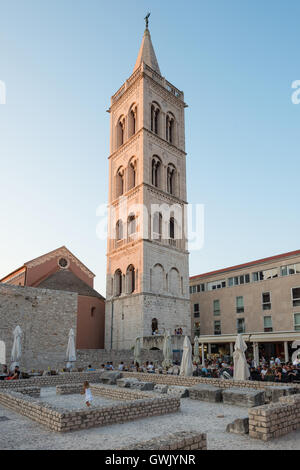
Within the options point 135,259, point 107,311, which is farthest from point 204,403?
point 107,311

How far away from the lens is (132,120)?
40.0 metres

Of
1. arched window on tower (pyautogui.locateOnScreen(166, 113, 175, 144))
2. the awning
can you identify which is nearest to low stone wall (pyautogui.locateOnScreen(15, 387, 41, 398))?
the awning

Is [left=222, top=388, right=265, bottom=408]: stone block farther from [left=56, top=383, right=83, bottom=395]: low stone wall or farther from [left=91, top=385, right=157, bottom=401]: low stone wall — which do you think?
[left=56, top=383, right=83, bottom=395]: low stone wall

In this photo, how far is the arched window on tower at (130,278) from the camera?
114 ft

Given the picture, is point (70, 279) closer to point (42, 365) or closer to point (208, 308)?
point (42, 365)

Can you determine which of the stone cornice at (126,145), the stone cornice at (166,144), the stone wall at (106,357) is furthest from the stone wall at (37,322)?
the stone cornice at (166,144)

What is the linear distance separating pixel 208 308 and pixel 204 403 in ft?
102

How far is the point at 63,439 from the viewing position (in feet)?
25.0

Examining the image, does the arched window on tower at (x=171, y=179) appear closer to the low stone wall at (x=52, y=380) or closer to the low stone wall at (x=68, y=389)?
the low stone wall at (x=52, y=380)

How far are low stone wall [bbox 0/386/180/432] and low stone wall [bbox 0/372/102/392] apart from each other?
4583 mm

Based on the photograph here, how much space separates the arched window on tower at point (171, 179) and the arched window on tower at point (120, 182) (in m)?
5.03

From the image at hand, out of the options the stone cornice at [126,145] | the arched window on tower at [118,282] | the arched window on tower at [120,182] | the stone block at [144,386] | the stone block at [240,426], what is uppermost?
the stone cornice at [126,145]

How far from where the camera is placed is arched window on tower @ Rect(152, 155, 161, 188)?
37.6m

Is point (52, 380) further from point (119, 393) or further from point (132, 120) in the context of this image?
point (132, 120)
